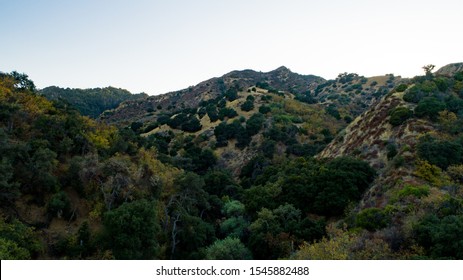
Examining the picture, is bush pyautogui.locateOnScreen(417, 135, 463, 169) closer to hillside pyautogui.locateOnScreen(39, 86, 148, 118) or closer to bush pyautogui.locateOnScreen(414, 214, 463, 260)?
bush pyautogui.locateOnScreen(414, 214, 463, 260)

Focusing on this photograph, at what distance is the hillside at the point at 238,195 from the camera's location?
89.0 ft

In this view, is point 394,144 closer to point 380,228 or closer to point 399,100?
point 399,100

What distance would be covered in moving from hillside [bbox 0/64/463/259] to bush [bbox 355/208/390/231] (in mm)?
120

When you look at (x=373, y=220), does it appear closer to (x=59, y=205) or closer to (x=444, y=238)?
(x=444, y=238)

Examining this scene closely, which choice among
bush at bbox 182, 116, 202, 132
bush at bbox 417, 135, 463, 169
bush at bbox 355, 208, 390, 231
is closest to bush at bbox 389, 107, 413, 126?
bush at bbox 417, 135, 463, 169

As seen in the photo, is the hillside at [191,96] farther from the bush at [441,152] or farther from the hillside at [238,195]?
the bush at [441,152]

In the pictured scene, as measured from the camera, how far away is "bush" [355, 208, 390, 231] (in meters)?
29.6

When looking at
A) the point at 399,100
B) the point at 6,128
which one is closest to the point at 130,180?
the point at 6,128

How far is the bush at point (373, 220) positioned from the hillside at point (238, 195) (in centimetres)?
12

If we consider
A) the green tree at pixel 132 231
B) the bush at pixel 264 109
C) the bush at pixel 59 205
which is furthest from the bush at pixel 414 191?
the bush at pixel 264 109

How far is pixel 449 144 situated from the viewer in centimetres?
3878

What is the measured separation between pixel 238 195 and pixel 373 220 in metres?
27.2

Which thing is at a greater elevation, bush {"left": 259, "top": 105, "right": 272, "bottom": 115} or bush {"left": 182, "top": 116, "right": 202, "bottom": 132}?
bush {"left": 259, "top": 105, "right": 272, "bottom": 115}

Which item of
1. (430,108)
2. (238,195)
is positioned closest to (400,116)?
(430,108)
